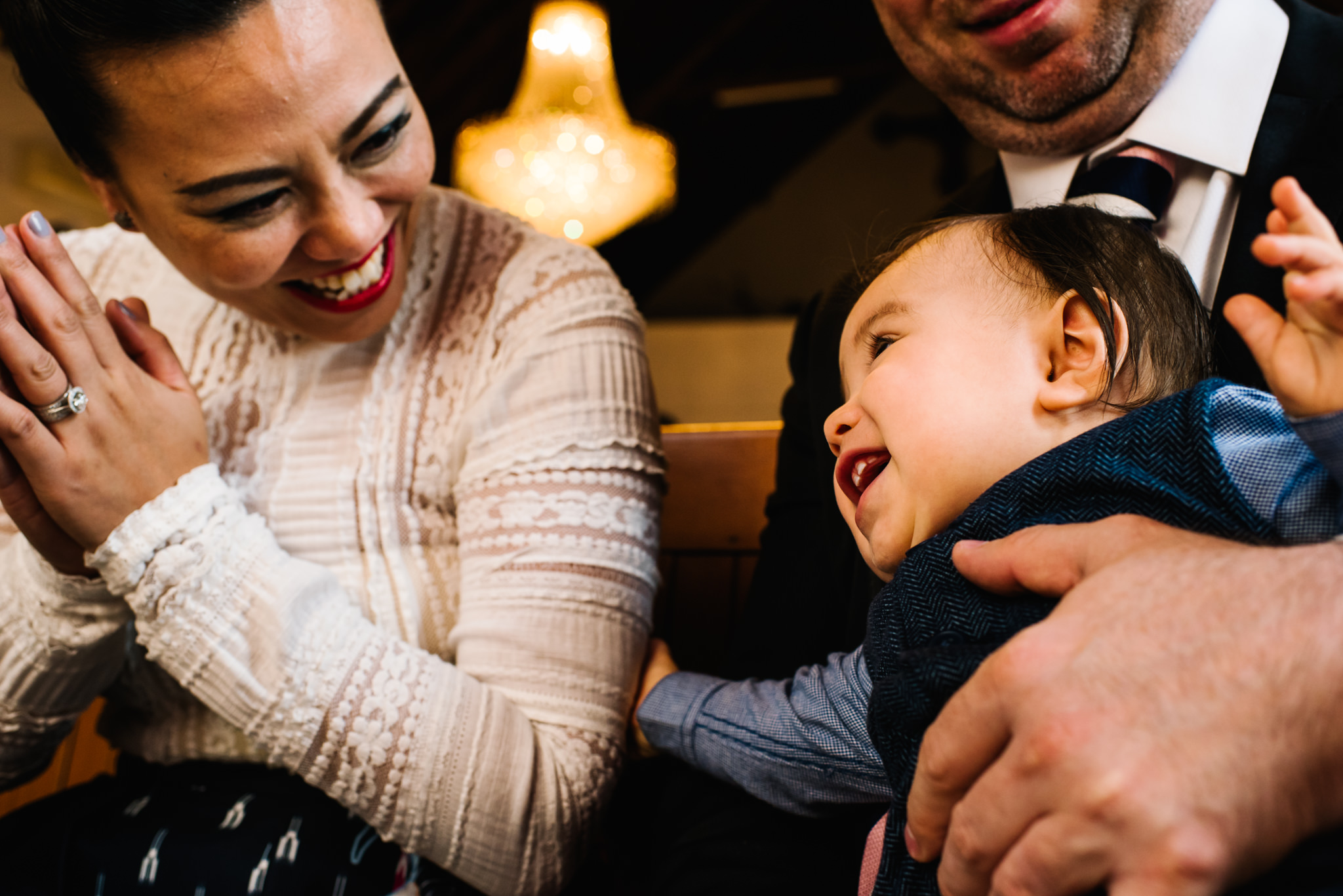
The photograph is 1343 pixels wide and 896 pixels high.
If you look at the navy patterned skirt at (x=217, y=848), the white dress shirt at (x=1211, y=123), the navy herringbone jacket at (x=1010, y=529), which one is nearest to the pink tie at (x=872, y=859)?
the navy herringbone jacket at (x=1010, y=529)

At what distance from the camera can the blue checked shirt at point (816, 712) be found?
0.63 meters

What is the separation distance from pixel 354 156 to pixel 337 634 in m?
0.53

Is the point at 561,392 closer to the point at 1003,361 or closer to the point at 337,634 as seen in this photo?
the point at 337,634

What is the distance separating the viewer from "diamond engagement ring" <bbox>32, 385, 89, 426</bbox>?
3.04 ft

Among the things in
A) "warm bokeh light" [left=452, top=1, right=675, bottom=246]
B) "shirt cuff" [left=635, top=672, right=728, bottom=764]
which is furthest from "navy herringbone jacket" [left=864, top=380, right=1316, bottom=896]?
"warm bokeh light" [left=452, top=1, right=675, bottom=246]

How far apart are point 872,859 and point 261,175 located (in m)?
0.91

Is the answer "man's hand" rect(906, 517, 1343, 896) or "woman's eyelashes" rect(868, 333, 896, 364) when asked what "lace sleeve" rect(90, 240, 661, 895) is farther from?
"man's hand" rect(906, 517, 1343, 896)

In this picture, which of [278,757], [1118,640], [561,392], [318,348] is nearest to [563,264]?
[561,392]

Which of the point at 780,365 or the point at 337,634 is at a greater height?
the point at 337,634

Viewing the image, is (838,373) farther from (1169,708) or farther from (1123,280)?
(1169,708)

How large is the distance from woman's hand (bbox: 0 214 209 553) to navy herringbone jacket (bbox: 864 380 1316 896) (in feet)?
2.59

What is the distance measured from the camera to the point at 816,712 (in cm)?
93

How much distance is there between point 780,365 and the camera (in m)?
6.46

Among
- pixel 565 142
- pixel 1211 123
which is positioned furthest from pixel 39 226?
pixel 565 142
